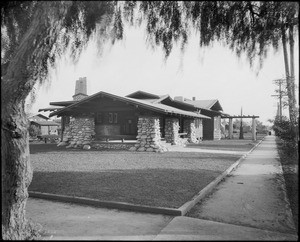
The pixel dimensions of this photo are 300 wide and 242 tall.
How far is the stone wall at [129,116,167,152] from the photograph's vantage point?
1596 cm

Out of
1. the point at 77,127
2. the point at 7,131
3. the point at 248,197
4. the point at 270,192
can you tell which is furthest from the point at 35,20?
the point at 77,127

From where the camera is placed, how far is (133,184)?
686 centimetres

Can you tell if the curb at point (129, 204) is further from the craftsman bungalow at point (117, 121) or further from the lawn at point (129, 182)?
the craftsman bungalow at point (117, 121)

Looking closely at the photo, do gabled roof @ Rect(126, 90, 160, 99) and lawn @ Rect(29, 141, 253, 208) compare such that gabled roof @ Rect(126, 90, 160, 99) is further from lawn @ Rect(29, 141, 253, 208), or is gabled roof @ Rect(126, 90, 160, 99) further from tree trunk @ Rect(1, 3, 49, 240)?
tree trunk @ Rect(1, 3, 49, 240)

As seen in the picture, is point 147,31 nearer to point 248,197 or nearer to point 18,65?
point 18,65

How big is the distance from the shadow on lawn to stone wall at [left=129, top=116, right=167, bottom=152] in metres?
7.02

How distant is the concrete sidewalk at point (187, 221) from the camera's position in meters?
3.88

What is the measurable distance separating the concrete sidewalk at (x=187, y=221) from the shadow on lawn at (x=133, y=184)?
1.64 feet

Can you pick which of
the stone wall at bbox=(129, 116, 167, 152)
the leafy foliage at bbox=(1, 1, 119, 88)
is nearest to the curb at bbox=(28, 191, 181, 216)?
the leafy foliage at bbox=(1, 1, 119, 88)

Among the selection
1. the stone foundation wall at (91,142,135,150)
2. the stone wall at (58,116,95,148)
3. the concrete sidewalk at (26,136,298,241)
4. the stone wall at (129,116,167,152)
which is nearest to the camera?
the concrete sidewalk at (26,136,298,241)

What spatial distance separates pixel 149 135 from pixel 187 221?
11746 millimetres

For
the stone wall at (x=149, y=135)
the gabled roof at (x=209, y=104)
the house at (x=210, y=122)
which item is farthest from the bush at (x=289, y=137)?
the house at (x=210, y=122)

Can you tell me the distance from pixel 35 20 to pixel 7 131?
161 cm

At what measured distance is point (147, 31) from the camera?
15.5 ft
